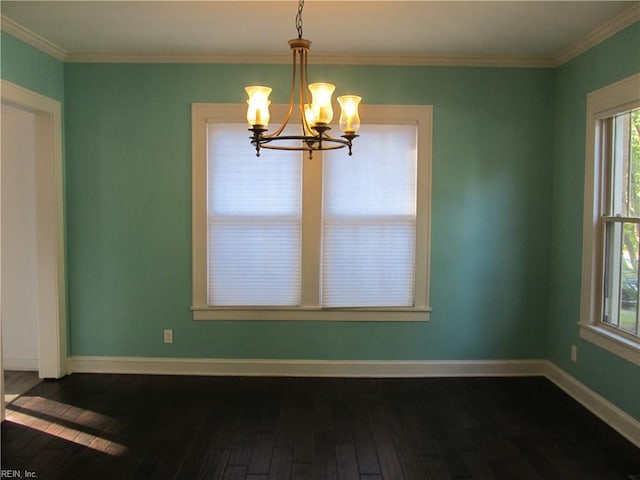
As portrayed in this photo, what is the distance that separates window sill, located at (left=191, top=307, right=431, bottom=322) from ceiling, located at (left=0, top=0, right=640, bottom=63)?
6.72 ft

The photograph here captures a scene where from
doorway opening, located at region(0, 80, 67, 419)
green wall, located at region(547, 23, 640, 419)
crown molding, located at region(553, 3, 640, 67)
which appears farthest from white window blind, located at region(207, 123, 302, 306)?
crown molding, located at region(553, 3, 640, 67)

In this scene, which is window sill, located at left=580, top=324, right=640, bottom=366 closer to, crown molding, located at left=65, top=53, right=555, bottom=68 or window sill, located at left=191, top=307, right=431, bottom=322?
window sill, located at left=191, top=307, right=431, bottom=322

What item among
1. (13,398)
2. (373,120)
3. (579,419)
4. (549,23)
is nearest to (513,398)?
(579,419)

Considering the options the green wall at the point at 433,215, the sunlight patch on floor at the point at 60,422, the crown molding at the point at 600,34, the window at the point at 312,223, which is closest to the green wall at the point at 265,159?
the green wall at the point at 433,215

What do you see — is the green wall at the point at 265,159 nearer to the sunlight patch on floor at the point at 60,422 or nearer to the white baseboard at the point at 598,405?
the white baseboard at the point at 598,405

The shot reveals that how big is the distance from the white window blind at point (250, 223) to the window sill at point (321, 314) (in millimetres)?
65

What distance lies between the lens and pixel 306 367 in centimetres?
397

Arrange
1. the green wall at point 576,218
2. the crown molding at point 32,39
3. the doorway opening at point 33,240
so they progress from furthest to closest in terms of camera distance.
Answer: the doorway opening at point 33,240 → the crown molding at point 32,39 → the green wall at point 576,218

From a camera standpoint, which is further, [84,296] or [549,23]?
[84,296]

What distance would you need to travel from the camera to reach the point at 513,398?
3564 mm

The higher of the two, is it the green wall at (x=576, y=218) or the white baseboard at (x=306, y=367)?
the green wall at (x=576, y=218)

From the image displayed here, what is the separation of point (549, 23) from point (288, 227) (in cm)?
235

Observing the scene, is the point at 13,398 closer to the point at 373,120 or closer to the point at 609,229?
the point at 373,120

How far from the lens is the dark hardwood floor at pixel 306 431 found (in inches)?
103
